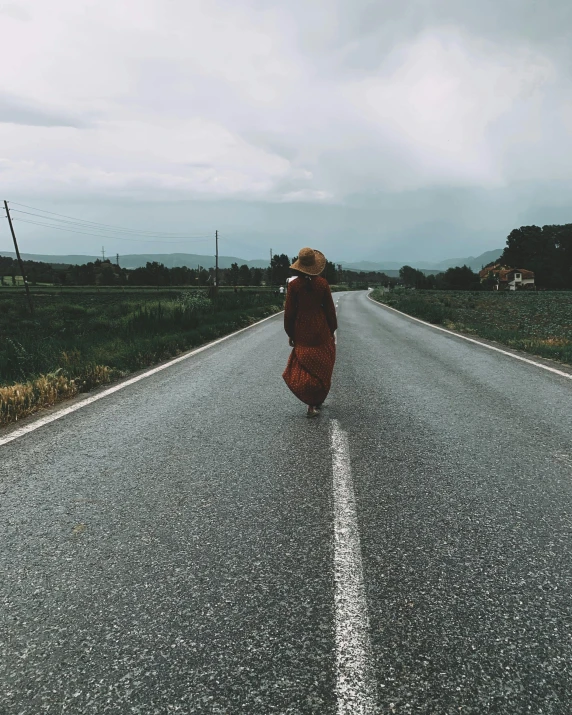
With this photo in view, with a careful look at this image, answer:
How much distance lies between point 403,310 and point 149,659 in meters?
27.6

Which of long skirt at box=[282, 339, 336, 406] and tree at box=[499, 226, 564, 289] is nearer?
long skirt at box=[282, 339, 336, 406]

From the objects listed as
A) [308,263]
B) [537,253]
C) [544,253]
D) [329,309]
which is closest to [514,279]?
[537,253]

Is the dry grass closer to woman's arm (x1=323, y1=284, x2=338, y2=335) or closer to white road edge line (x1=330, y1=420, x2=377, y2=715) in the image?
woman's arm (x1=323, y1=284, x2=338, y2=335)

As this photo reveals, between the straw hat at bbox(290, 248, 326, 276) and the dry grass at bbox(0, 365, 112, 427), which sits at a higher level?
the straw hat at bbox(290, 248, 326, 276)

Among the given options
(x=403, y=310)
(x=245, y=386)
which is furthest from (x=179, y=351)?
(x=403, y=310)

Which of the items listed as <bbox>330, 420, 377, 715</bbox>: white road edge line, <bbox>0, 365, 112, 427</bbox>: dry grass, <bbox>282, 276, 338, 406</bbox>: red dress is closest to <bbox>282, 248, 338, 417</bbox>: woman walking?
<bbox>282, 276, 338, 406</bbox>: red dress

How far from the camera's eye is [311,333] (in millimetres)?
5418

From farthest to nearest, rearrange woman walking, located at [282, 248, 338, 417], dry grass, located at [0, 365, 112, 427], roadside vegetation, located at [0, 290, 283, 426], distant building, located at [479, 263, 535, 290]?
distant building, located at [479, 263, 535, 290], roadside vegetation, located at [0, 290, 283, 426], dry grass, located at [0, 365, 112, 427], woman walking, located at [282, 248, 338, 417]

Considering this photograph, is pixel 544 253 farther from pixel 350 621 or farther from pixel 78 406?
pixel 350 621

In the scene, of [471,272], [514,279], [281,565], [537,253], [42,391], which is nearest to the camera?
[281,565]

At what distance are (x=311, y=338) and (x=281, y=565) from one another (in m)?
3.22

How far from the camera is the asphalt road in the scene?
1.76m

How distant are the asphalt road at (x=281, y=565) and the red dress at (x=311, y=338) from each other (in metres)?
0.40

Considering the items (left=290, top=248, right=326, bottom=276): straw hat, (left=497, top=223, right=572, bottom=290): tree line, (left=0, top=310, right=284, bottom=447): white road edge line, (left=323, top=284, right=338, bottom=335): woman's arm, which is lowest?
(left=0, top=310, right=284, bottom=447): white road edge line
